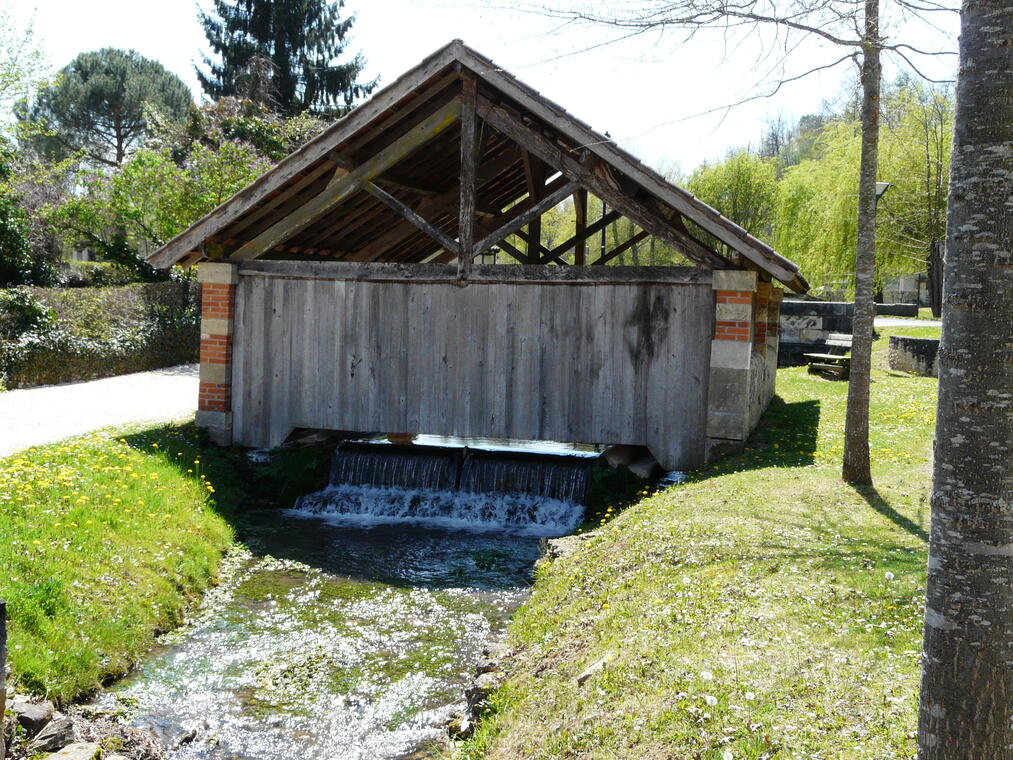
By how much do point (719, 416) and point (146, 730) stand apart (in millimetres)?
7300

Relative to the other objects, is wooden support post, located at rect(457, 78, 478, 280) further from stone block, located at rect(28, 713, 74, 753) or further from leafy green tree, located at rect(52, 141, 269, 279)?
leafy green tree, located at rect(52, 141, 269, 279)

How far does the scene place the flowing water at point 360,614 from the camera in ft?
18.8

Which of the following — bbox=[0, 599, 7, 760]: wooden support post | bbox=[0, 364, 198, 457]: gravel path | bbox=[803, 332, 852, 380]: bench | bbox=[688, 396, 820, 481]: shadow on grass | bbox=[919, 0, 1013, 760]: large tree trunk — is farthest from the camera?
bbox=[803, 332, 852, 380]: bench

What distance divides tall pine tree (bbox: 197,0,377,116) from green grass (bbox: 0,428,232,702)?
91.1ft

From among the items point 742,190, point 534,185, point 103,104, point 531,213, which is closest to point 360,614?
point 531,213

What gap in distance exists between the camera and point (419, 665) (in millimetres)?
6617

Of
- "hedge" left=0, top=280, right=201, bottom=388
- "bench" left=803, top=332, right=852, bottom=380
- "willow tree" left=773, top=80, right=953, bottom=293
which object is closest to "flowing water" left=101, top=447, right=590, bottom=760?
"hedge" left=0, top=280, right=201, bottom=388

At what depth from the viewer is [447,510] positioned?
11297 mm

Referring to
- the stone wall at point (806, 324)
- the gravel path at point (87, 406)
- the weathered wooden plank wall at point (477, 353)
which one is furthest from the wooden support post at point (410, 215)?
the stone wall at point (806, 324)

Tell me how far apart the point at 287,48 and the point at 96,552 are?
32.1 meters

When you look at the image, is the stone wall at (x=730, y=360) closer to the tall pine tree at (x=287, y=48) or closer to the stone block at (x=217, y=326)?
the stone block at (x=217, y=326)

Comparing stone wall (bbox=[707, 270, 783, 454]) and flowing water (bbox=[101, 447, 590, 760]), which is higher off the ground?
stone wall (bbox=[707, 270, 783, 454])

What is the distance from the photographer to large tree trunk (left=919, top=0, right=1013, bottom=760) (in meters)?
2.48

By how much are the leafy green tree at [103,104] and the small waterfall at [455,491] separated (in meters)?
34.7
